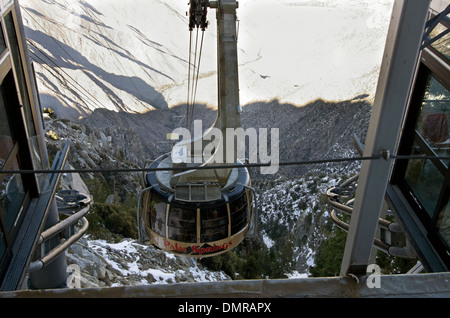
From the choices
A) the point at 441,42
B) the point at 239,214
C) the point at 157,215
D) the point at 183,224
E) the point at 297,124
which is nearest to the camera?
the point at 441,42

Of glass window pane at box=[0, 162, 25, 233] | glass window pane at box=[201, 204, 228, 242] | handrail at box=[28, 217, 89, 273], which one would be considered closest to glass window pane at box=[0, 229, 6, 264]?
glass window pane at box=[0, 162, 25, 233]

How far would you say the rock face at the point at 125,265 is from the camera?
36.9 feet

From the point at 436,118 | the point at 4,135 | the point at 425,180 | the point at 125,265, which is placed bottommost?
the point at 125,265

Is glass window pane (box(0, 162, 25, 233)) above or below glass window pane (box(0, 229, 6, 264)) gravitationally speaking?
above

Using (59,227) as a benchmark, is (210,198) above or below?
above

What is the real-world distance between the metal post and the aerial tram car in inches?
151

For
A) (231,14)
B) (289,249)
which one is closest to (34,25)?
(289,249)

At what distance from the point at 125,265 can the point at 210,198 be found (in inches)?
439

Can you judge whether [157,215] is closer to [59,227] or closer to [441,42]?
[59,227]

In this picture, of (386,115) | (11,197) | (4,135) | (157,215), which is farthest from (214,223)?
(386,115)

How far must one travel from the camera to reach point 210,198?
18.6ft

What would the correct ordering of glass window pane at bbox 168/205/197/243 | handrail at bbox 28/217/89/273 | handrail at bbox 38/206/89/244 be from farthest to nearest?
glass window pane at bbox 168/205/197/243 → handrail at bbox 38/206/89/244 → handrail at bbox 28/217/89/273

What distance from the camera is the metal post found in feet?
4.77

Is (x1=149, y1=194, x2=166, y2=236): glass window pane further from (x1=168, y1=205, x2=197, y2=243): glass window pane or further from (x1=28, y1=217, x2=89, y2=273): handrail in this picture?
(x1=28, y1=217, x2=89, y2=273): handrail
